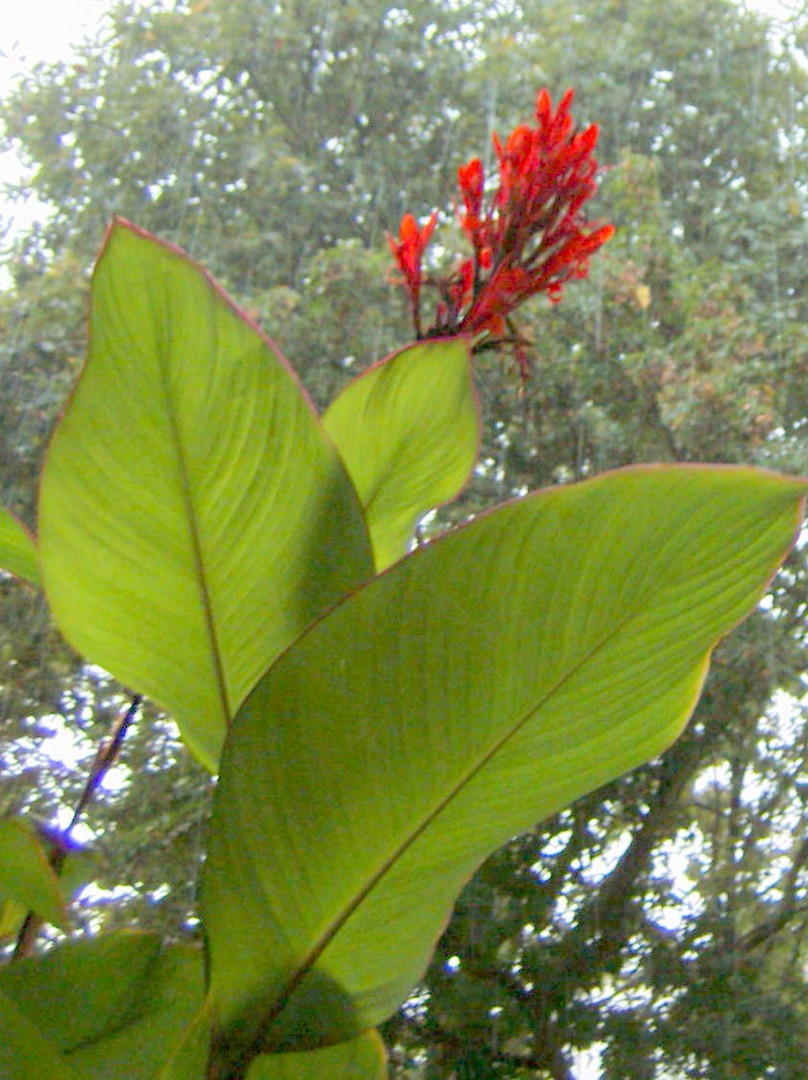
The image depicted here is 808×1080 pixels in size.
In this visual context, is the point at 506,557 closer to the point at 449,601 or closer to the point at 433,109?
the point at 449,601

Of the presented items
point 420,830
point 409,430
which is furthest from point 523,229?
point 420,830

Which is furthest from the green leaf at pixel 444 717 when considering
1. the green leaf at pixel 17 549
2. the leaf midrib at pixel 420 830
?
the green leaf at pixel 17 549

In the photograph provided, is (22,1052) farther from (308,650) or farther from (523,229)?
(523,229)

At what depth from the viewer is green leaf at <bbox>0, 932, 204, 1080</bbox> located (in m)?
0.29

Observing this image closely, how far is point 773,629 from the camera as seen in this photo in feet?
7.01

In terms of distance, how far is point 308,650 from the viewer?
24 centimetres

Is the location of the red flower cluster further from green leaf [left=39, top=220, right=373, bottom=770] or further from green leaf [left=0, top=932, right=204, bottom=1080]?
green leaf [left=0, top=932, right=204, bottom=1080]

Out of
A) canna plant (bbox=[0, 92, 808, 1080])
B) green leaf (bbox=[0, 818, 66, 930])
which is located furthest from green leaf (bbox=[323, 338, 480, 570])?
green leaf (bbox=[0, 818, 66, 930])

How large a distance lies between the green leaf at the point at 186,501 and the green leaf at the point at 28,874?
0.15ft

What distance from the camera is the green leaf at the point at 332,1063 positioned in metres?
0.27

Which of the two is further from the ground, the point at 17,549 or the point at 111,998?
the point at 17,549

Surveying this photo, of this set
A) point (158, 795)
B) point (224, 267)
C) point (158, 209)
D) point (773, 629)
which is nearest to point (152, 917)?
point (158, 795)

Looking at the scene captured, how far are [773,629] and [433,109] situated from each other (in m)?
1.97

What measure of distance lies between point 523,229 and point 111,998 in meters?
0.23
